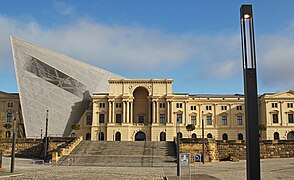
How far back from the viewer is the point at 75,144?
4650 centimetres

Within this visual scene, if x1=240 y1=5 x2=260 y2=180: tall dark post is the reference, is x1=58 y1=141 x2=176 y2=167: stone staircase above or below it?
below

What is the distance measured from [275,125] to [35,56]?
47310 mm

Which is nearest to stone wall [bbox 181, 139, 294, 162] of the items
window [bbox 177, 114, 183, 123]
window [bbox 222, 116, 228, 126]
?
window [bbox 177, 114, 183, 123]

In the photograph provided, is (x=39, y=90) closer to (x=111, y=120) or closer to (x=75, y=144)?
(x=111, y=120)

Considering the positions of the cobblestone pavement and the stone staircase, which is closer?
the cobblestone pavement

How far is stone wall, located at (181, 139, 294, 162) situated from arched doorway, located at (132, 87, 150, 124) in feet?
89.4

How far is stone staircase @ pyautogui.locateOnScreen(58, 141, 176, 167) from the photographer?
1497 inches

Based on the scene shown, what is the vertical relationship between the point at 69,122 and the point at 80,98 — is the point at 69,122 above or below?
below

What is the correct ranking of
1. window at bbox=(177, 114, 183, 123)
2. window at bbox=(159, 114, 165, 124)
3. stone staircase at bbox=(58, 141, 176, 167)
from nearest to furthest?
stone staircase at bbox=(58, 141, 176, 167) → window at bbox=(159, 114, 165, 124) → window at bbox=(177, 114, 183, 123)

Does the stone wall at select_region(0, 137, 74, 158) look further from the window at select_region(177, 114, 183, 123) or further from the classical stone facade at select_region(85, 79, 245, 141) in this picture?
the window at select_region(177, 114, 183, 123)

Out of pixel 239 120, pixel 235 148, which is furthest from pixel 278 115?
pixel 235 148

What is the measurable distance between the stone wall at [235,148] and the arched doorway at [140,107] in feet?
89.4

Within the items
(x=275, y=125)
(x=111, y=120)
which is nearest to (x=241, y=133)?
(x=275, y=125)

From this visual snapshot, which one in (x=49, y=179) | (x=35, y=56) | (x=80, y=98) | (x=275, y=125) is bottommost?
(x=49, y=179)
